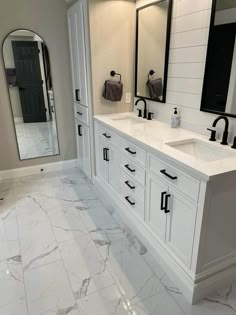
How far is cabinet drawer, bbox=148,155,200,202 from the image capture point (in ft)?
4.53

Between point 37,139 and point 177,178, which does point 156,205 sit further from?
point 37,139

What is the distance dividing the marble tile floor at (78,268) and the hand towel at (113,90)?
1218 mm

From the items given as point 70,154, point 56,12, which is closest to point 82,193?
point 70,154

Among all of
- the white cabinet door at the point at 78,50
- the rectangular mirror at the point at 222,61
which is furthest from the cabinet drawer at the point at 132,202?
the white cabinet door at the point at 78,50

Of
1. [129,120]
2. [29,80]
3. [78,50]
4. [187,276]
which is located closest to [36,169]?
[29,80]

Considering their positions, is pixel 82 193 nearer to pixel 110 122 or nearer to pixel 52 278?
pixel 110 122

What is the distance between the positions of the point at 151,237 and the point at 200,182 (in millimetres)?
829

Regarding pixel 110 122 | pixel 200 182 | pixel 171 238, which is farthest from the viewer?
pixel 110 122

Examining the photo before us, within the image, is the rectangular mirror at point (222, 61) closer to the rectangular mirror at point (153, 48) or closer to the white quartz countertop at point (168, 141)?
the white quartz countertop at point (168, 141)

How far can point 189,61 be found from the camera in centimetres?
197

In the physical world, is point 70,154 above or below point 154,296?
above

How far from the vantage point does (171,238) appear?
66.7 inches

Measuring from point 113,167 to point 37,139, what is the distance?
4.83 ft

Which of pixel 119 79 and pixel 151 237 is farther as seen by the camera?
pixel 119 79
